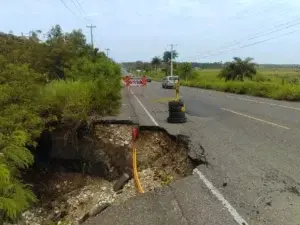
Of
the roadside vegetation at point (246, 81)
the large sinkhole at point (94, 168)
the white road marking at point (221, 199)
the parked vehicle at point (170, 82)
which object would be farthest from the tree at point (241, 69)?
the white road marking at point (221, 199)

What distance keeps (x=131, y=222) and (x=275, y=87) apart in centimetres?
2585

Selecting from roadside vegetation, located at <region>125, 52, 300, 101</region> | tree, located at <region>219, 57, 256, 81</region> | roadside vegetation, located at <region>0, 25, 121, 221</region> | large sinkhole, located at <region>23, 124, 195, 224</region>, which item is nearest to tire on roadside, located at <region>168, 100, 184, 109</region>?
large sinkhole, located at <region>23, 124, 195, 224</region>

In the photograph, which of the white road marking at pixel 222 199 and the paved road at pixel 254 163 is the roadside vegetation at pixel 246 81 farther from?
the white road marking at pixel 222 199

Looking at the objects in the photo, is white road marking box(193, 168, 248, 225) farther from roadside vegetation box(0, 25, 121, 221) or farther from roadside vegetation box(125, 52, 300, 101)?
roadside vegetation box(125, 52, 300, 101)

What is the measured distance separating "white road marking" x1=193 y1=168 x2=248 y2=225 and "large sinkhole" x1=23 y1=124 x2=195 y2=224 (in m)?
0.91

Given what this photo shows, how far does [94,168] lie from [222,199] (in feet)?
18.4

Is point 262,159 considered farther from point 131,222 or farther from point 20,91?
point 20,91

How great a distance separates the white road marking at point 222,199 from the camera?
4.97 meters

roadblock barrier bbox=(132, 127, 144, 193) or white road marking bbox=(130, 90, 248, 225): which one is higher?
white road marking bbox=(130, 90, 248, 225)

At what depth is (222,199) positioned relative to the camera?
570 centimetres

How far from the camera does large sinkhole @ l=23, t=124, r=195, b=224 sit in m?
8.09

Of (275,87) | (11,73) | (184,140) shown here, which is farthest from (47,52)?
(184,140)

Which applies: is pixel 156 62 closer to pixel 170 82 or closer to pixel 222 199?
pixel 170 82

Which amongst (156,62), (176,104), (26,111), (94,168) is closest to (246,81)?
(176,104)
